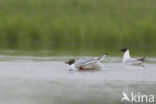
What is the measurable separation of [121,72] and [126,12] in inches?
883

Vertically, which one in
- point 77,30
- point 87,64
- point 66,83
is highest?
point 77,30

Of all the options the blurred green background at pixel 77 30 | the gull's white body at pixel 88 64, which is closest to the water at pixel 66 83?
the gull's white body at pixel 88 64

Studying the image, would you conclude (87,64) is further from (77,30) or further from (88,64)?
(77,30)

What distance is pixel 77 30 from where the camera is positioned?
30766 mm

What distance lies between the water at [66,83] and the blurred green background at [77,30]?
7.36 meters

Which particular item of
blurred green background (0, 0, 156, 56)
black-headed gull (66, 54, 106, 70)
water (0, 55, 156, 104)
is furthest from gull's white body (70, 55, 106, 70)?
blurred green background (0, 0, 156, 56)

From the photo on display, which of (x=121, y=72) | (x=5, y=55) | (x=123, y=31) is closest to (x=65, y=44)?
(x=123, y=31)

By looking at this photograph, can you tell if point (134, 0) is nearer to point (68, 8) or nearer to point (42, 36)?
point (68, 8)

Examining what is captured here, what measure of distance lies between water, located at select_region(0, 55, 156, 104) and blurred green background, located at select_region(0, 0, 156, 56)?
24.2 feet

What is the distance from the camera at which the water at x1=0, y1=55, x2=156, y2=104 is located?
11.5 meters

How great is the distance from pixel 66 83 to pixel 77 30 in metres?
17.5

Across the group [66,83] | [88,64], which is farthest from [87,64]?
[66,83]

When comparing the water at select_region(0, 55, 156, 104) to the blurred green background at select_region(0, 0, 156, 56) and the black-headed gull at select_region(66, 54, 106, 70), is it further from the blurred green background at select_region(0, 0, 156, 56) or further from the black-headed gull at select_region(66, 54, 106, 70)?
the blurred green background at select_region(0, 0, 156, 56)

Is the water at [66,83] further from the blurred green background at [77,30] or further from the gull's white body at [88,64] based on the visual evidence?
the blurred green background at [77,30]
